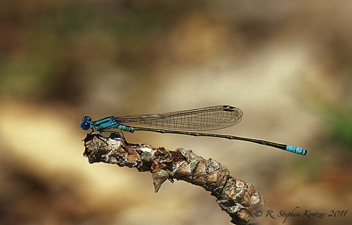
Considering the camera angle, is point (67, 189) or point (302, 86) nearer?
point (67, 189)

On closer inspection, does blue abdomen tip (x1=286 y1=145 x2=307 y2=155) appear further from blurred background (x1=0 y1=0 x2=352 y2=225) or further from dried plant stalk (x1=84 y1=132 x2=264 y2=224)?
dried plant stalk (x1=84 y1=132 x2=264 y2=224)

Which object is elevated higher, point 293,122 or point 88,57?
point 88,57

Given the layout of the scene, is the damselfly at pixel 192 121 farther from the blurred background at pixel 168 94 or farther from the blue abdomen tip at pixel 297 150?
the blurred background at pixel 168 94

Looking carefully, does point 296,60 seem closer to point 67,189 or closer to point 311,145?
point 311,145

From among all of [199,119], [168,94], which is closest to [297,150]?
[199,119]

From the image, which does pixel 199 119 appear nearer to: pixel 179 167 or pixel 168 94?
pixel 168 94

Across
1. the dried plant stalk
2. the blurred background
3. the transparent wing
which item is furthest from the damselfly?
the dried plant stalk

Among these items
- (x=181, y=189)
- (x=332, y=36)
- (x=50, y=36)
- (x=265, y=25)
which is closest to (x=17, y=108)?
(x=50, y=36)
